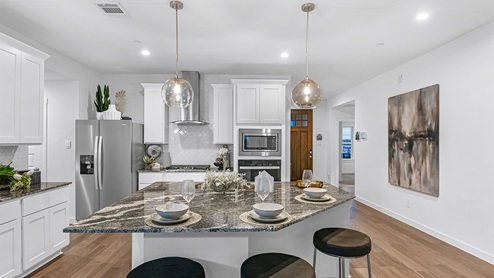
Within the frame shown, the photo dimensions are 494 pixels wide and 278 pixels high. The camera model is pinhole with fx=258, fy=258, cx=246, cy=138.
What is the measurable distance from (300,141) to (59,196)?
21.2 ft

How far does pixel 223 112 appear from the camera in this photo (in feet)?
16.0

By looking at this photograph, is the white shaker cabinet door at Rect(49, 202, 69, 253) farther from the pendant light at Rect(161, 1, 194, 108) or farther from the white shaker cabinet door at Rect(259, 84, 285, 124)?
the white shaker cabinet door at Rect(259, 84, 285, 124)

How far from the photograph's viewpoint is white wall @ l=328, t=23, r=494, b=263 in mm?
2953

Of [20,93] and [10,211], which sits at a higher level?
[20,93]

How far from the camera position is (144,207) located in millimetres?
1879

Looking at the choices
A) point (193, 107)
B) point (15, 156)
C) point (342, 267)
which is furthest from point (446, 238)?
point (15, 156)

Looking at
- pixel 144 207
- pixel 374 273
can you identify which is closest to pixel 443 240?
pixel 374 273

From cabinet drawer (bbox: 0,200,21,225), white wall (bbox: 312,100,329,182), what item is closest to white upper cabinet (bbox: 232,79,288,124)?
cabinet drawer (bbox: 0,200,21,225)

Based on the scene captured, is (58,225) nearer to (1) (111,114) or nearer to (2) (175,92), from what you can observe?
(1) (111,114)

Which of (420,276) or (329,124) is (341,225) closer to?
(420,276)

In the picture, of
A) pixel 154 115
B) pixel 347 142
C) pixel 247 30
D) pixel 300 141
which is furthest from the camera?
pixel 347 142

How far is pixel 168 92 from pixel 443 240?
4050 millimetres

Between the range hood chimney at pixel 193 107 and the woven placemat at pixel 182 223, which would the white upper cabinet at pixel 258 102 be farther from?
the woven placemat at pixel 182 223

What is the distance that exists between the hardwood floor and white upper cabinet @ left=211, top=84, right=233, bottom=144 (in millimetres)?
2276
